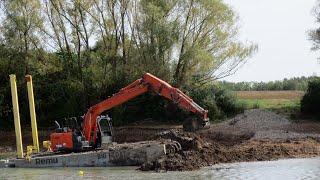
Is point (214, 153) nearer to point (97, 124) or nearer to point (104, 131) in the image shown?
point (104, 131)

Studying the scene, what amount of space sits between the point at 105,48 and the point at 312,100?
650 inches

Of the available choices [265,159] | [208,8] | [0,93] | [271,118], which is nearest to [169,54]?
[208,8]

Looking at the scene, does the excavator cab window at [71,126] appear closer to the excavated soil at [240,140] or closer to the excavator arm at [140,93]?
the excavator arm at [140,93]

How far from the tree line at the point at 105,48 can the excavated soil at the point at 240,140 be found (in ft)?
15.5

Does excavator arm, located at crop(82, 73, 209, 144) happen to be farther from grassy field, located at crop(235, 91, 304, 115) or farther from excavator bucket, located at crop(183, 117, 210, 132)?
grassy field, located at crop(235, 91, 304, 115)

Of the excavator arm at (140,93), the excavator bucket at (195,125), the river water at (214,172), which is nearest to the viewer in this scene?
the river water at (214,172)

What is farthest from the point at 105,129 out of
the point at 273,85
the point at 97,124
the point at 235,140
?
the point at 273,85

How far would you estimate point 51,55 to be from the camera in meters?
49.5

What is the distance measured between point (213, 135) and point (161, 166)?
46.8 feet

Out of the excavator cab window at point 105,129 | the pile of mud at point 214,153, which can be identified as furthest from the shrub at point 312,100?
the excavator cab window at point 105,129

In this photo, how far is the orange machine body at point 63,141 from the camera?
93.9 feet

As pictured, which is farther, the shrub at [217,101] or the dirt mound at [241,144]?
the shrub at [217,101]

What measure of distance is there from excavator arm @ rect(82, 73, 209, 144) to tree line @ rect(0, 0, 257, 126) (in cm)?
1622

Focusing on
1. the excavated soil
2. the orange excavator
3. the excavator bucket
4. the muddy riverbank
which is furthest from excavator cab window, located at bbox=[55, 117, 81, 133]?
the excavator bucket
